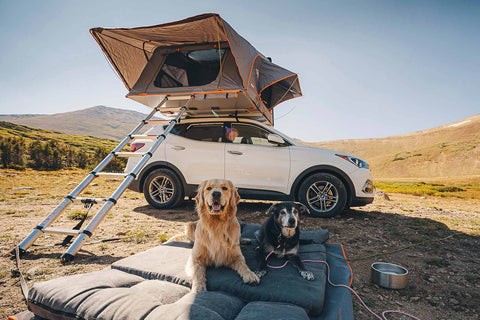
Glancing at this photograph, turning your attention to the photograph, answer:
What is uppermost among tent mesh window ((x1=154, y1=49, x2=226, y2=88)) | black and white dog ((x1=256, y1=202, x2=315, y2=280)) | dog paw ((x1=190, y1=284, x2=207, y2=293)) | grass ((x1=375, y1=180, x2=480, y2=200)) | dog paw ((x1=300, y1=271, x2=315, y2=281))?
tent mesh window ((x1=154, y1=49, x2=226, y2=88))

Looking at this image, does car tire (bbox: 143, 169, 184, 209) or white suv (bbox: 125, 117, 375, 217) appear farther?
car tire (bbox: 143, 169, 184, 209)

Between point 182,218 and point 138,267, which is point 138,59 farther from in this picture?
point 138,267

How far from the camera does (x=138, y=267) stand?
2818mm

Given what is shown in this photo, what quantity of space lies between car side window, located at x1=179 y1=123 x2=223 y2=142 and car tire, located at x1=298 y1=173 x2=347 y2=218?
2.42m

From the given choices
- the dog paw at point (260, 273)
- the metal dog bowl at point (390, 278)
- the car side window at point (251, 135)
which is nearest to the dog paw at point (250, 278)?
the dog paw at point (260, 273)

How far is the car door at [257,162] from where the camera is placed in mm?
6117

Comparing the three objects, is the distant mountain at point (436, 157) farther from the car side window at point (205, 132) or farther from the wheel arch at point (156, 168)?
the wheel arch at point (156, 168)

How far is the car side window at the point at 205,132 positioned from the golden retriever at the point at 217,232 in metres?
3.33

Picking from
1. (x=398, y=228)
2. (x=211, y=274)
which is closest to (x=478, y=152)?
(x=398, y=228)

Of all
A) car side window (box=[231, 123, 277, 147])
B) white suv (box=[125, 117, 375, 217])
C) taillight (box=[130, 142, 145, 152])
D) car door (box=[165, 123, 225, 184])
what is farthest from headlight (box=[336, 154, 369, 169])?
taillight (box=[130, 142, 145, 152])

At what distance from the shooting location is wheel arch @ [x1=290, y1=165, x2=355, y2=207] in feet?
19.2

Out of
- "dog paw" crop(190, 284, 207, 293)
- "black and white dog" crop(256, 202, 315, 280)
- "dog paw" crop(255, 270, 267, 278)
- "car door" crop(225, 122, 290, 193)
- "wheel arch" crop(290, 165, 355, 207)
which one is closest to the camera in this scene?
"dog paw" crop(190, 284, 207, 293)

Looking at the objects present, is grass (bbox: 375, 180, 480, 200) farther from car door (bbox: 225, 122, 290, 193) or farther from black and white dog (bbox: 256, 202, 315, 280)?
black and white dog (bbox: 256, 202, 315, 280)

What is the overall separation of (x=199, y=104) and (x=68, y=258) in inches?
170
